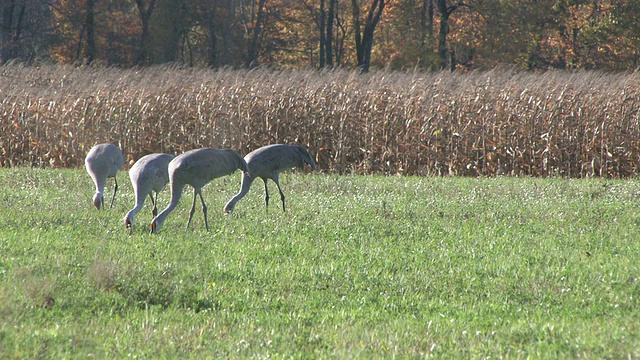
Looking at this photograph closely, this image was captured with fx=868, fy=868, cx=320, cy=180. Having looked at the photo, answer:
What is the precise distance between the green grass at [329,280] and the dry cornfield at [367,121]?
583 cm

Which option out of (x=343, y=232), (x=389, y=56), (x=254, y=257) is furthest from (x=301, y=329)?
(x=389, y=56)

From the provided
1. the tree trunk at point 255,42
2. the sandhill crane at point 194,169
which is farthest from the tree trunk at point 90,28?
the sandhill crane at point 194,169

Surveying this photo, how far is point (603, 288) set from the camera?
7.56 meters

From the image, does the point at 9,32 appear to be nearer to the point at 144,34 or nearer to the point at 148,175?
the point at 144,34

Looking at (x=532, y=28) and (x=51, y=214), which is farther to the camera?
(x=532, y=28)

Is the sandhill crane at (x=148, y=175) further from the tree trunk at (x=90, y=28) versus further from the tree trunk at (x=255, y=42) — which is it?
the tree trunk at (x=255, y=42)

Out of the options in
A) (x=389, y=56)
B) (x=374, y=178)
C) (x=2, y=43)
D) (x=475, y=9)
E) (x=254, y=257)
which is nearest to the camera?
(x=254, y=257)

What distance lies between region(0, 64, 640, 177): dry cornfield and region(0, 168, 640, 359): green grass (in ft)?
19.1

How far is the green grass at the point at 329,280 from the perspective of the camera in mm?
6000

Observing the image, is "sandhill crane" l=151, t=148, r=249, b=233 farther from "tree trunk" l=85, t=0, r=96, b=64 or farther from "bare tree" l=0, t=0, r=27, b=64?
"bare tree" l=0, t=0, r=27, b=64

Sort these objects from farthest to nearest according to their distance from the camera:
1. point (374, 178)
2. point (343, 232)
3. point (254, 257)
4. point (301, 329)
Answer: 1. point (374, 178)
2. point (343, 232)
3. point (254, 257)
4. point (301, 329)

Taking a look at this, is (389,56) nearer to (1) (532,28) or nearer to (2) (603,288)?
(1) (532,28)

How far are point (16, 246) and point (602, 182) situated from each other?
11.1 m

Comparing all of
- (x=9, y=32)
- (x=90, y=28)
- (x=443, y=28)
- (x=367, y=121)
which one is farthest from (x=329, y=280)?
(x=9, y=32)
